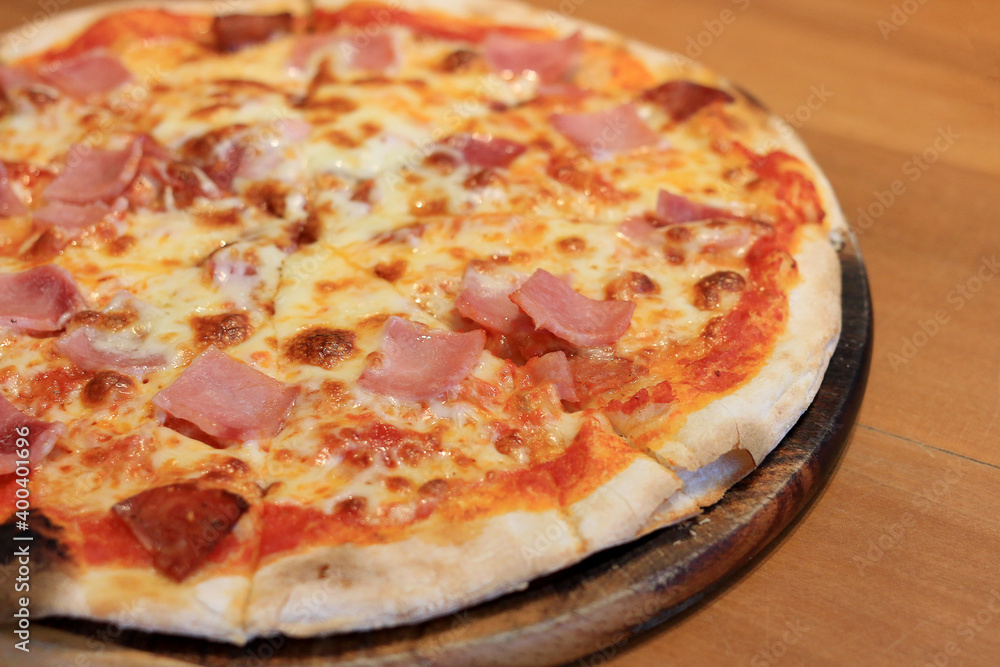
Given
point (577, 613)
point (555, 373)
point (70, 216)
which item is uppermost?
point (70, 216)

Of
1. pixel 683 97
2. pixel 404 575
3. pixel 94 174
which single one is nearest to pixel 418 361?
pixel 404 575

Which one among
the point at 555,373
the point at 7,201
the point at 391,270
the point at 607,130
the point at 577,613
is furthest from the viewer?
the point at 607,130

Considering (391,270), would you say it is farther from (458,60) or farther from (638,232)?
(458,60)

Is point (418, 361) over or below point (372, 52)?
below

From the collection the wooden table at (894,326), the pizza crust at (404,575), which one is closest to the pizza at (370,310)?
the pizza crust at (404,575)

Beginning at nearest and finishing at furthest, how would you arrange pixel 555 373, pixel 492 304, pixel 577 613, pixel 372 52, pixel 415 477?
pixel 577 613, pixel 415 477, pixel 555 373, pixel 492 304, pixel 372 52

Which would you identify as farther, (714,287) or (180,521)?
(714,287)

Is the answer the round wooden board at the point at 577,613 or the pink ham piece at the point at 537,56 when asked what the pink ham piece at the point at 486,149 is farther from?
the round wooden board at the point at 577,613

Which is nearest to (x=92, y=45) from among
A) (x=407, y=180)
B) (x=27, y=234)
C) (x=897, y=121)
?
(x=27, y=234)
